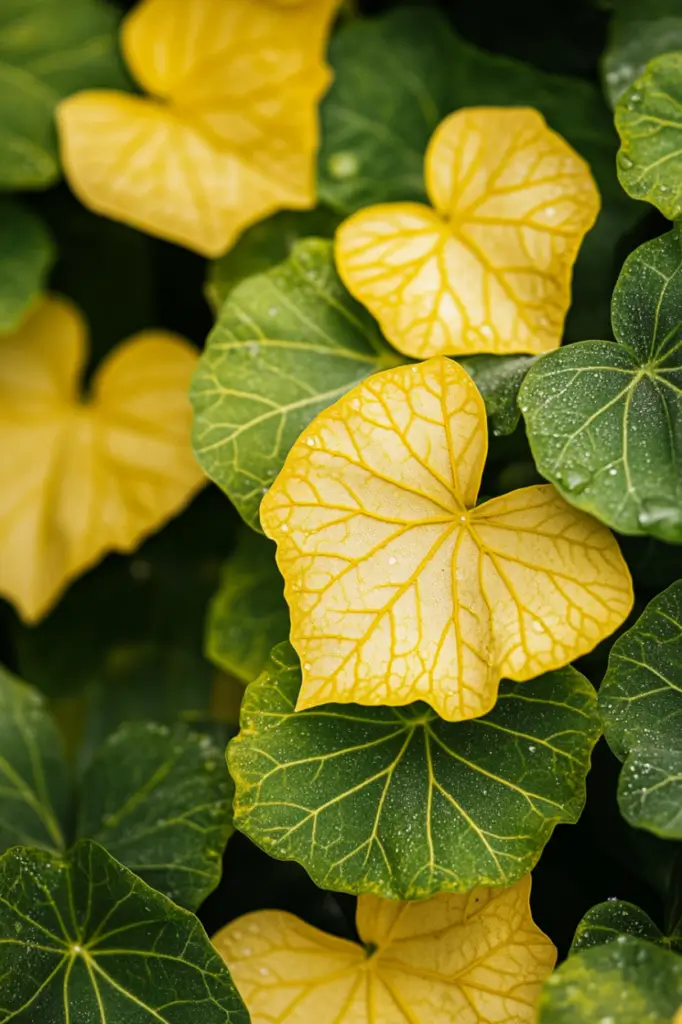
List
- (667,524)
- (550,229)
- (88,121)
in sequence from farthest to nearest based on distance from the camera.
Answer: (88,121), (550,229), (667,524)

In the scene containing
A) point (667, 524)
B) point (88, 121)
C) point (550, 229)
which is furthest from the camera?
point (88, 121)

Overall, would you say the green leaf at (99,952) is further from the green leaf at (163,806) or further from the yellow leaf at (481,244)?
the yellow leaf at (481,244)

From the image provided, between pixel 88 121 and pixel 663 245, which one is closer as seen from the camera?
pixel 663 245

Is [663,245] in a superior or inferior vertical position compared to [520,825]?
superior

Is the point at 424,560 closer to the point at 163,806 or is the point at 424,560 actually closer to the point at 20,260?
the point at 163,806

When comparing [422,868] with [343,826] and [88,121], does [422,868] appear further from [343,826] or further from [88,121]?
[88,121]

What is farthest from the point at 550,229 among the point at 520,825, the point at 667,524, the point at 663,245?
the point at 520,825

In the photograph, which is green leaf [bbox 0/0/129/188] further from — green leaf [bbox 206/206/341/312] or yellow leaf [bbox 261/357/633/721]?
yellow leaf [bbox 261/357/633/721]
